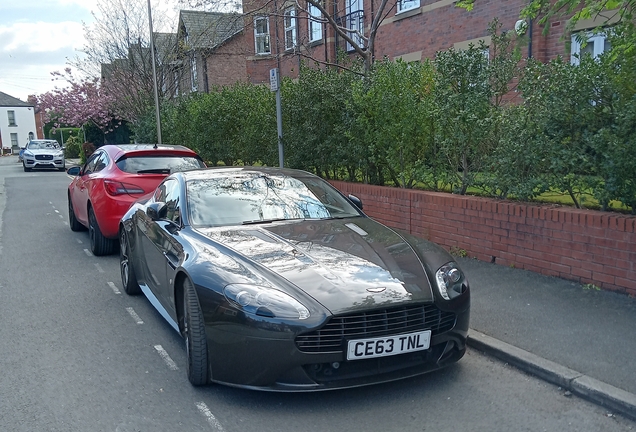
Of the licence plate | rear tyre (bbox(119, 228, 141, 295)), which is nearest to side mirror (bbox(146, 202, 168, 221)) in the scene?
rear tyre (bbox(119, 228, 141, 295))

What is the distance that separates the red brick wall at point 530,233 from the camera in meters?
5.64

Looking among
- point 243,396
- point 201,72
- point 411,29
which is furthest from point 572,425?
point 201,72

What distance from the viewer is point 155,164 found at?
29.1ft

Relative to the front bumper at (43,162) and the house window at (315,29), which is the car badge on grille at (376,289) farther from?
the front bumper at (43,162)

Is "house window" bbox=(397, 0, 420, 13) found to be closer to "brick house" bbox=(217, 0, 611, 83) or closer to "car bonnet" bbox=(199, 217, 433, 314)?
"brick house" bbox=(217, 0, 611, 83)

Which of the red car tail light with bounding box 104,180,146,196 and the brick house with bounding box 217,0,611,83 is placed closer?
the red car tail light with bounding box 104,180,146,196

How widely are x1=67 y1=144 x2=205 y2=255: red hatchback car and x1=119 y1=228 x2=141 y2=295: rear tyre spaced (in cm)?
164

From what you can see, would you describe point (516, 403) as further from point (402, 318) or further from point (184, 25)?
point (184, 25)

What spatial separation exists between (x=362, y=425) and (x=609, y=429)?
1.47 meters

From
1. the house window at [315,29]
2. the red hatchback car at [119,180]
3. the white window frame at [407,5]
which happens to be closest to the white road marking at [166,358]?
the red hatchback car at [119,180]

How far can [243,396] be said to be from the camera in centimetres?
403

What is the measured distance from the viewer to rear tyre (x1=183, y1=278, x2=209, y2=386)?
4.06 m

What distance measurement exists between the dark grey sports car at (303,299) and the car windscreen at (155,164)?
12.2 ft

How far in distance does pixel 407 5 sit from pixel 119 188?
10.4 m
